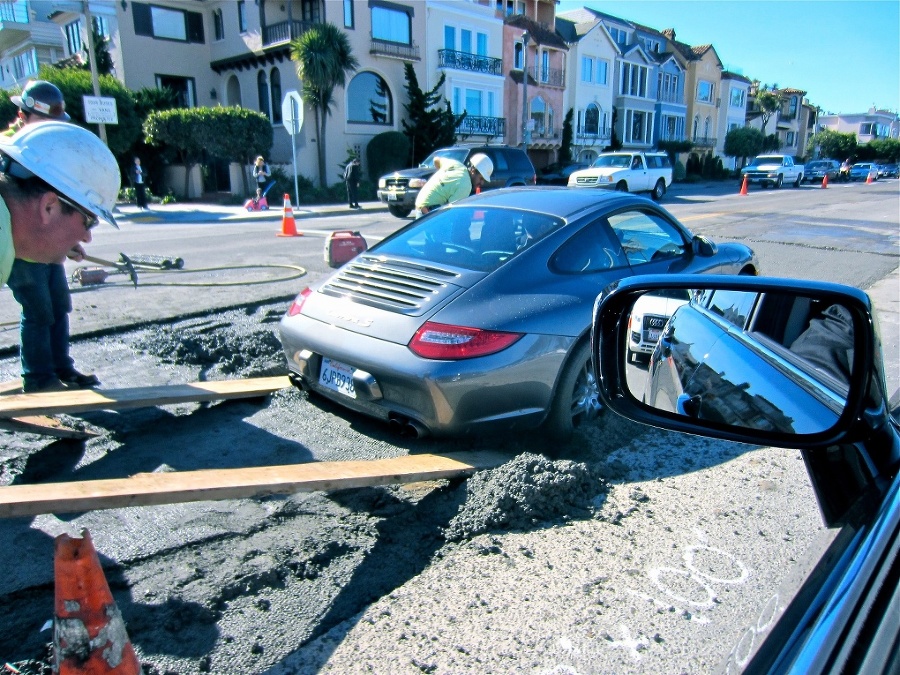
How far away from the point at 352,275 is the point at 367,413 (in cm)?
102

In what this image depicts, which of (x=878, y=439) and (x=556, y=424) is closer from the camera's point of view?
(x=878, y=439)

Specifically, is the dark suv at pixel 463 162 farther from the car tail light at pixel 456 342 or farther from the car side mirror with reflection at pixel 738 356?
the car side mirror with reflection at pixel 738 356

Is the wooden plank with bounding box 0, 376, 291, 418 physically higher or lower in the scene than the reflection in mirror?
lower

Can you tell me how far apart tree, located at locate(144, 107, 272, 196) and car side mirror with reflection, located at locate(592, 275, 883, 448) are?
2525 centimetres

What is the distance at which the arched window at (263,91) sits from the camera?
3169 centimetres

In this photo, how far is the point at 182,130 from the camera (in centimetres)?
2417

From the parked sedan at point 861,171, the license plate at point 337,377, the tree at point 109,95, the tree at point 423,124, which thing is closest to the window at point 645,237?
the license plate at point 337,377

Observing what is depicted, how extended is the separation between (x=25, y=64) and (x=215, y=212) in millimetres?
35464

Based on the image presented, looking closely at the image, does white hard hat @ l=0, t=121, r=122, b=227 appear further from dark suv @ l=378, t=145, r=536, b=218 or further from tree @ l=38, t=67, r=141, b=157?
tree @ l=38, t=67, r=141, b=157

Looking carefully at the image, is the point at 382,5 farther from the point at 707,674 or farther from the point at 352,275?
the point at 707,674

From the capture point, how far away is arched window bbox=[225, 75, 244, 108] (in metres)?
33.4

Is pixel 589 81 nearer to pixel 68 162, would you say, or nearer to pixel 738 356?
pixel 68 162

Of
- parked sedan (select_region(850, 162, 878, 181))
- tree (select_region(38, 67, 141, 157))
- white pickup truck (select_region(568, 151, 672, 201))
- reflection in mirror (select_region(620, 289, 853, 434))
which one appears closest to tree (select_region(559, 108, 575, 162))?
white pickup truck (select_region(568, 151, 672, 201))

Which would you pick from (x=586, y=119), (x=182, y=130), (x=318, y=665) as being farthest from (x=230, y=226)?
(x=586, y=119)
